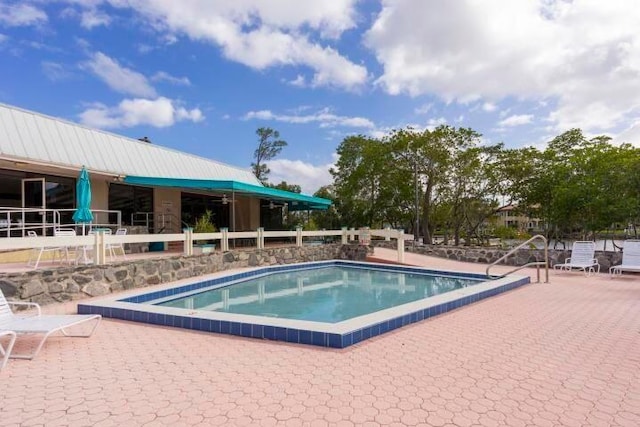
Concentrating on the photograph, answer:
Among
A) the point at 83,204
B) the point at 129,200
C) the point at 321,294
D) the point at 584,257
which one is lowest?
the point at 321,294

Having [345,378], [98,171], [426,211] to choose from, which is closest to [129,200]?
[98,171]

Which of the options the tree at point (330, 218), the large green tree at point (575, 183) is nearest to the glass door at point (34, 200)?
the large green tree at point (575, 183)

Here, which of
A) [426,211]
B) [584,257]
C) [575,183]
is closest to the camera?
[584,257]

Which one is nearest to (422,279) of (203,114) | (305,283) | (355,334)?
(305,283)

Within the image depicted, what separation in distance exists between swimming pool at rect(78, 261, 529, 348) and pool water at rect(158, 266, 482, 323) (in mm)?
19

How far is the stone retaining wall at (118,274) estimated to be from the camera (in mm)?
6945

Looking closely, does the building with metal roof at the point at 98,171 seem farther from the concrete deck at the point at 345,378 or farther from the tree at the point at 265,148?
the tree at the point at 265,148

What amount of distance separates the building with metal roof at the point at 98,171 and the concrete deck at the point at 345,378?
794 cm

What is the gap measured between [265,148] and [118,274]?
35.8 m

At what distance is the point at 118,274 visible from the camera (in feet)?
28.4

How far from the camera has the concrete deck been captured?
9.53ft

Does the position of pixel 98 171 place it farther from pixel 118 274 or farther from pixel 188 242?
pixel 118 274

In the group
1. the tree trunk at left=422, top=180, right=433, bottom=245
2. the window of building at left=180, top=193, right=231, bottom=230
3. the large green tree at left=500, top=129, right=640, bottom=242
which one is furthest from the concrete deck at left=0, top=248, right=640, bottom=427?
the tree trunk at left=422, top=180, right=433, bottom=245

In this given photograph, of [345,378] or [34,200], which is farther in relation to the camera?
[34,200]
